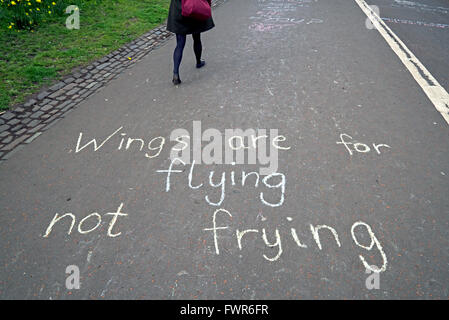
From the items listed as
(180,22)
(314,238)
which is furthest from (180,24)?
(314,238)

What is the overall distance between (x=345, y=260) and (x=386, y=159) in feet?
4.79

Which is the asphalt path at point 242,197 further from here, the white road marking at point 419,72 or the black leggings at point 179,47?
the black leggings at point 179,47

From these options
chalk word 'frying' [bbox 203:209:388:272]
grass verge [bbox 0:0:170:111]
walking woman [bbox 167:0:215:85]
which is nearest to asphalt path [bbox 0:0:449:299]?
chalk word 'frying' [bbox 203:209:388:272]

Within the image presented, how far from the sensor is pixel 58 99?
4488 millimetres

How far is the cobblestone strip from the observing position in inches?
148

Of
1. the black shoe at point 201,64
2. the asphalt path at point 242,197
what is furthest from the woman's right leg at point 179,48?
the black shoe at point 201,64

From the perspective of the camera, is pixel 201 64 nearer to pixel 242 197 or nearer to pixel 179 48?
pixel 179 48

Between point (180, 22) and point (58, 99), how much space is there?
219cm

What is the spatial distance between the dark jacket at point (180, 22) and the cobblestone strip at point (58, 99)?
1440 mm

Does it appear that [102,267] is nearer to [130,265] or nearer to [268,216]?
[130,265]

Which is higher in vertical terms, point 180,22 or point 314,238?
point 180,22

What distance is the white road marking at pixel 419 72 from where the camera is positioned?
4129 millimetres

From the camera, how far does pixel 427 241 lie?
238 centimetres

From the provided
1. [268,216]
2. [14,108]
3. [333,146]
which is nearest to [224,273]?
[268,216]
